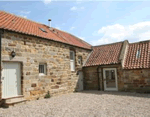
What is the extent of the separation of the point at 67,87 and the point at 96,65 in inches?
141

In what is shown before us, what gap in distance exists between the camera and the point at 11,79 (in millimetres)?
8398

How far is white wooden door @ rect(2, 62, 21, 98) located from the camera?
8047mm

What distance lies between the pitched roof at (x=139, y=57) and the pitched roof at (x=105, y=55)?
0.92 meters

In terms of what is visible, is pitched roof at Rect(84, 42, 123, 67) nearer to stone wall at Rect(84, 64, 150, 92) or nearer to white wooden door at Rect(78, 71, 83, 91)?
stone wall at Rect(84, 64, 150, 92)

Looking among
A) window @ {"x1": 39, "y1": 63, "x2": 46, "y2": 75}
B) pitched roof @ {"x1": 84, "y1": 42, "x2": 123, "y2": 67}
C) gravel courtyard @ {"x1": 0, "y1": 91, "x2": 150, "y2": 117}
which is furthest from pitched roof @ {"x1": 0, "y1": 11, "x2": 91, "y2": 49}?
gravel courtyard @ {"x1": 0, "y1": 91, "x2": 150, "y2": 117}

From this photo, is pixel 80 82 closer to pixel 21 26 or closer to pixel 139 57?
pixel 139 57

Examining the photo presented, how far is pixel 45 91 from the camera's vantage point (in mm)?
10258

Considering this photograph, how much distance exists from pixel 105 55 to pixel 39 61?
23.8ft

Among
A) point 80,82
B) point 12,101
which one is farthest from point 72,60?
point 12,101

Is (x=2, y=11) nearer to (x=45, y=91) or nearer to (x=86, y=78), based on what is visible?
(x=45, y=91)

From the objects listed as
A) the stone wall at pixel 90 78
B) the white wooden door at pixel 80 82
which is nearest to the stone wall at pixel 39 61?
the white wooden door at pixel 80 82

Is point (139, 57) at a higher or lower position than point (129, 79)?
higher

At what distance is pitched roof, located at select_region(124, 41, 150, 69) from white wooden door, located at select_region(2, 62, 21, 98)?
28.2 ft

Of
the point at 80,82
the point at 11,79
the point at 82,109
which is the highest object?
the point at 11,79
